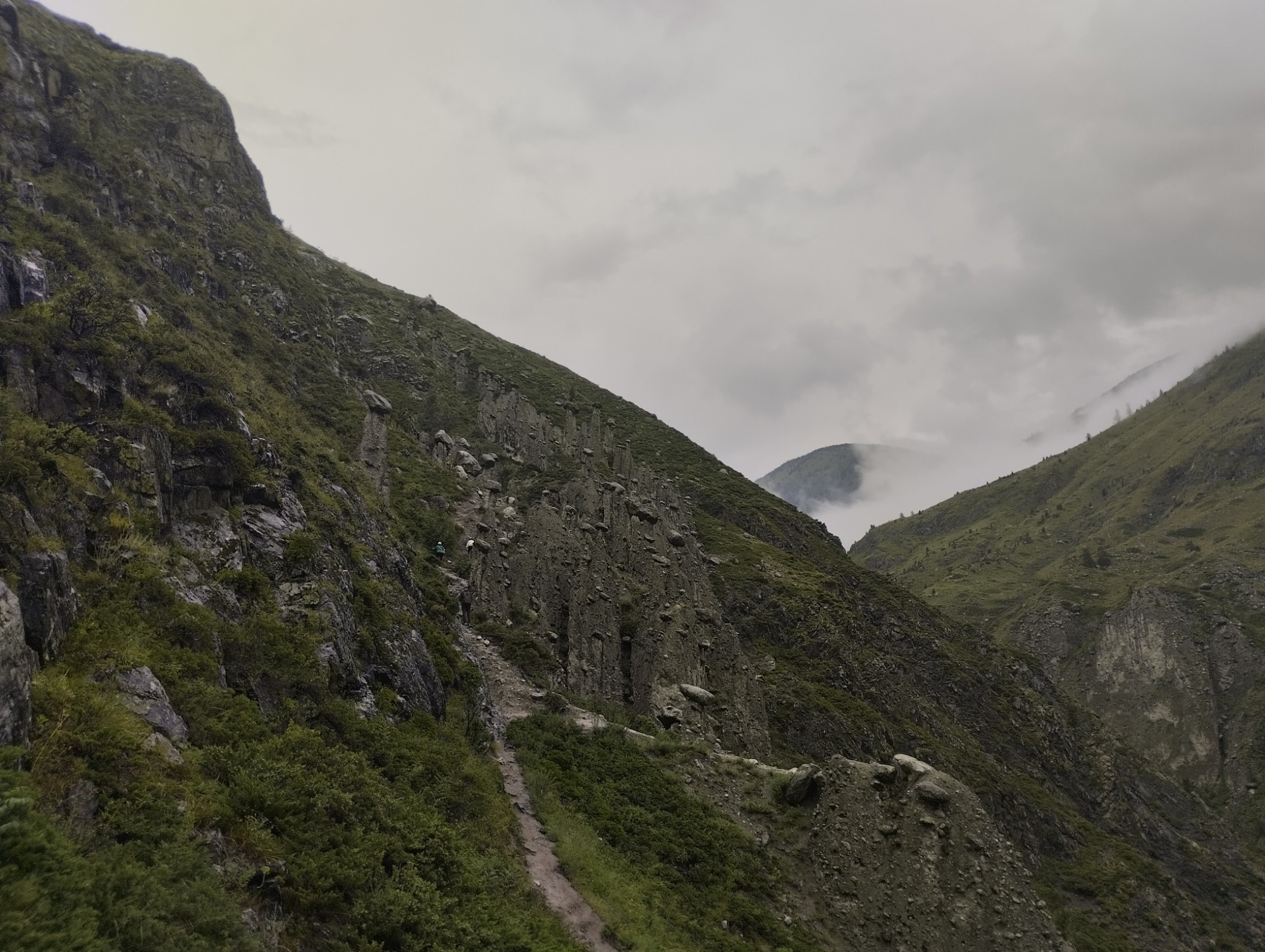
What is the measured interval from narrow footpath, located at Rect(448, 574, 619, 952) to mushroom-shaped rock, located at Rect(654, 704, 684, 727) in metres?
7.34

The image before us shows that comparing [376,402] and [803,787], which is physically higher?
[376,402]

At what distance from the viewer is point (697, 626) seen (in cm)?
3925

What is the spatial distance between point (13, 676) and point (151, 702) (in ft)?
8.32

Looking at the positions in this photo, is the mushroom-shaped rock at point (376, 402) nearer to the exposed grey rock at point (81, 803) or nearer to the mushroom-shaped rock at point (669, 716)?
the mushroom-shaped rock at point (669, 716)

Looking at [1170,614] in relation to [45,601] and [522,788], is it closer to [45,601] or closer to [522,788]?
[522,788]

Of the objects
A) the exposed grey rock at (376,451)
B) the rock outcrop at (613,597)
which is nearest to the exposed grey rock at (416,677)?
the rock outcrop at (613,597)

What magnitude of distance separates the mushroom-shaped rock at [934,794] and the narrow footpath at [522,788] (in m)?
13.0

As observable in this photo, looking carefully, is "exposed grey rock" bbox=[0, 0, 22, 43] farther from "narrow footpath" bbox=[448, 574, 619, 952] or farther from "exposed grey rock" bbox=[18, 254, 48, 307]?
"narrow footpath" bbox=[448, 574, 619, 952]

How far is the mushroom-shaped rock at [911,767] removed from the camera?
23.4 meters

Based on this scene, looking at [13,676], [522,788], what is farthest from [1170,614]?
[13,676]

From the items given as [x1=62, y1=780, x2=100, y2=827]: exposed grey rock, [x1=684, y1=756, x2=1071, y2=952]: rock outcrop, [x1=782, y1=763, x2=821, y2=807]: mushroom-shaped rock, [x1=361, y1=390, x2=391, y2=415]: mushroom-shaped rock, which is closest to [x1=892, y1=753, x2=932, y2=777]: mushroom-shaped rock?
[x1=684, y1=756, x2=1071, y2=952]: rock outcrop

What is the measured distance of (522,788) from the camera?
20688 mm

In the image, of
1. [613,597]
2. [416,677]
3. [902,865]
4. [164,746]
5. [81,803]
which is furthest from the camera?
[613,597]

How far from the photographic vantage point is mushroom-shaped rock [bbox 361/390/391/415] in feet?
176
